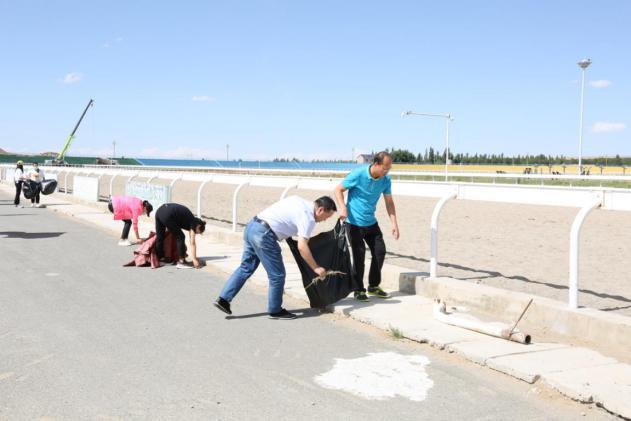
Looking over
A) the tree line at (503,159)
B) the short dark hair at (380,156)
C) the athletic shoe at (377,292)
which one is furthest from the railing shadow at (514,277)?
the tree line at (503,159)

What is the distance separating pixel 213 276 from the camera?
930 centimetres

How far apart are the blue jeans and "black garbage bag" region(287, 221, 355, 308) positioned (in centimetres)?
36

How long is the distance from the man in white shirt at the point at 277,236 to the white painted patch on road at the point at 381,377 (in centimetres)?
137

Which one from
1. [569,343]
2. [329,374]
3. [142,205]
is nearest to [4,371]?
[329,374]

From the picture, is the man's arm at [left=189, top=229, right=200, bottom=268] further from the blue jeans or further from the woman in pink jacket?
the blue jeans

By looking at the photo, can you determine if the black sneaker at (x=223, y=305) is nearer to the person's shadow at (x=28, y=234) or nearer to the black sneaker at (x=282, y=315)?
the black sneaker at (x=282, y=315)

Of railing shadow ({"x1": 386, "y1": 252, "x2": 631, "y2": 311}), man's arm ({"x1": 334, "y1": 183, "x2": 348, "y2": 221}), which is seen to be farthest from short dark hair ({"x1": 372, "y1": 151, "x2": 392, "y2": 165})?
railing shadow ({"x1": 386, "y1": 252, "x2": 631, "y2": 311})

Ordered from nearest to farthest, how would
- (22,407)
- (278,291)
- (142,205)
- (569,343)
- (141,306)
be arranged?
(22,407)
(569,343)
(278,291)
(141,306)
(142,205)

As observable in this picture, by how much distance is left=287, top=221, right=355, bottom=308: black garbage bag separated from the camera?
6883 millimetres

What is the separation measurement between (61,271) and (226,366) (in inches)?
211

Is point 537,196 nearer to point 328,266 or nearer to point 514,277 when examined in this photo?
point 328,266

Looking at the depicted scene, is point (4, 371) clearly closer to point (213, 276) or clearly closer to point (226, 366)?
point (226, 366)

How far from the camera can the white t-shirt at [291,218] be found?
6.23 meters

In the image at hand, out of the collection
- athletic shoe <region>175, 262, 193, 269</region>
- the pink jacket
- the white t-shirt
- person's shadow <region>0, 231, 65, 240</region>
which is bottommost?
person's shadow <region>0, 231, 65, 240</region>
